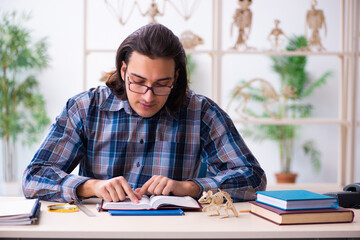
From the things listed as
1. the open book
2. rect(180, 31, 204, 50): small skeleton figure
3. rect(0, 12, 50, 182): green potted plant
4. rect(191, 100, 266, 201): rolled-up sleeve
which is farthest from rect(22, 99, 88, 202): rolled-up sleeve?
rect(0, 12, 50, 182): green potted plant

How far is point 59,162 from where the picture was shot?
175cm

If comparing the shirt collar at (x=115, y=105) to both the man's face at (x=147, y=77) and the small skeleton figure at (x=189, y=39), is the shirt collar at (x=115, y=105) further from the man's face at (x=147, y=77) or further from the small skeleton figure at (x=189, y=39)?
the small skeleton figure at (x=189, y=39)

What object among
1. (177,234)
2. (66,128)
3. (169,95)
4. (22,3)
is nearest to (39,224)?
(177,234)

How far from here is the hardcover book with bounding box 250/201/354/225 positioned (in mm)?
1256

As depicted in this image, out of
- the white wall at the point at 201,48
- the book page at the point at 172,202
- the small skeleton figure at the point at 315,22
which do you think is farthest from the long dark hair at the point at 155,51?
the white wall at the point at 201,48

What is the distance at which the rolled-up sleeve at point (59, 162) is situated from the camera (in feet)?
5.25

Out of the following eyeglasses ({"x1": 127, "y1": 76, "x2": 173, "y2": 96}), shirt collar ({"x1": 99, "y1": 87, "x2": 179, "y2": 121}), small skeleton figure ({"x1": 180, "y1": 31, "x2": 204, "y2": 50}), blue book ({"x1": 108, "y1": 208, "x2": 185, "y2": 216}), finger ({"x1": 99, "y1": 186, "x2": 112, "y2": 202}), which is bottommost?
blue book ({"x1": 108, "y1": 208, "x2": 185, "y2": 216})

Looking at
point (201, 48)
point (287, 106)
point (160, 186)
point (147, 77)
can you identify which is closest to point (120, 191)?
point (160, 186)

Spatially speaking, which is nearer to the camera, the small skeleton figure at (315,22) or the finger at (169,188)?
the finger at (169,188)

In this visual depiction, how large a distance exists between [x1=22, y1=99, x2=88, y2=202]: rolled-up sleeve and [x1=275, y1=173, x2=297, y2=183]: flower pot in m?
3.37

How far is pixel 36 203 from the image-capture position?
1.38 m

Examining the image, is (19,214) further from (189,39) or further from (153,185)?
(189,39)

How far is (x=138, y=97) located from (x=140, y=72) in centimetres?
10

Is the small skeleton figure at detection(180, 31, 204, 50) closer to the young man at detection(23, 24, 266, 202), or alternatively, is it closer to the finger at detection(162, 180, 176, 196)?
the young man at detection(23, 24, 266, 202)
